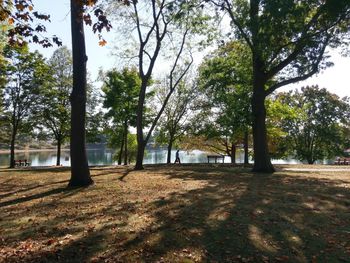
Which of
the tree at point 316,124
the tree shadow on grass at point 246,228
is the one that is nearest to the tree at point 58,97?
→ the tree shadow on grass at point 246,228

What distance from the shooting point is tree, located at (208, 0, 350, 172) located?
13.7 metres

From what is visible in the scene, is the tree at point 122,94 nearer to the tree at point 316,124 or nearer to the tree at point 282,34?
the tree at point 282,34

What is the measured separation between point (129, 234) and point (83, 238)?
796 millimetres

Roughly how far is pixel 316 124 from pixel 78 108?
4754cm

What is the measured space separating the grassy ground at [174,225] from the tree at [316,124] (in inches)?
1728

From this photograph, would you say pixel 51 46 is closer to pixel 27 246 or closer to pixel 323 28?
pixel 27 246

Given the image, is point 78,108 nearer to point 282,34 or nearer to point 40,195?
point 40,195

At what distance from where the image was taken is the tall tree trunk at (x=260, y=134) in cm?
1708

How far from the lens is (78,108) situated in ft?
36.9

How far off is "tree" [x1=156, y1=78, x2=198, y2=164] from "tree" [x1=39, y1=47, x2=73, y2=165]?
10.7 meters

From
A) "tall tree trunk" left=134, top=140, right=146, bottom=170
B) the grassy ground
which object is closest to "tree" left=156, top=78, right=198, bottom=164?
"tall tree trunk" left=134, top=140, right=146, bottom=170

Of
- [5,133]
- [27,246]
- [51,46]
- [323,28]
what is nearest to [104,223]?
[27,246]

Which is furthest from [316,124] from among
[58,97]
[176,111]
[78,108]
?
[78,108]

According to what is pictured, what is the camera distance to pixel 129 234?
6105 mm
